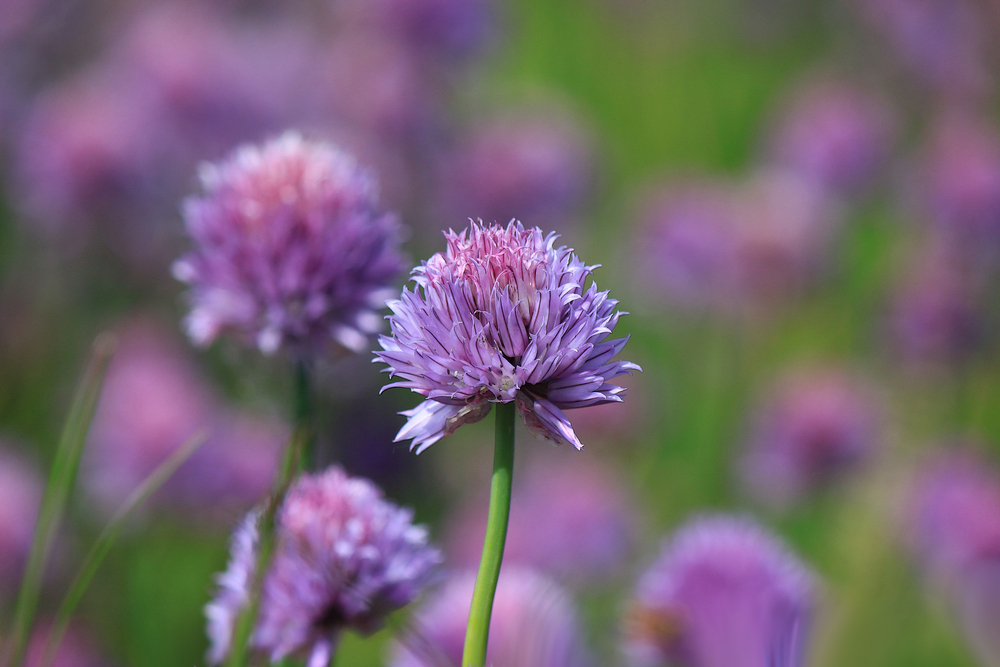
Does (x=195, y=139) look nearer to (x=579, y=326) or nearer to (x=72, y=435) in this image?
(x=72, y=435)

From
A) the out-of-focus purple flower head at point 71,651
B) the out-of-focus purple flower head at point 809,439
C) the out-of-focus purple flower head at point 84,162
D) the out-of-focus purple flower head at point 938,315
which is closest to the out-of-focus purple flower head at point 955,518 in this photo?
the out-of-focus purple flower head at point 809,439

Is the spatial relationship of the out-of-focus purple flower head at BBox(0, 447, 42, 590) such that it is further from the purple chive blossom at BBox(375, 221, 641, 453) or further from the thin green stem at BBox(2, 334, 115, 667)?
the purple chive blossom at BBox(375, 221, 641, 453)

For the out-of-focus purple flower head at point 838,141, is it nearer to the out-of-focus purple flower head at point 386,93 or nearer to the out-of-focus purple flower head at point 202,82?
the out-of-focus purple flower head at point 386,93

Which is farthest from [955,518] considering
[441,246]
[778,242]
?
[441,246]

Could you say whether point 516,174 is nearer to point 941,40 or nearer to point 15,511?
point 15,511

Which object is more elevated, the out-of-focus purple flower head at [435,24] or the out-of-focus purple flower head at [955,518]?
the out-of-focus purple flower head at [435,24]

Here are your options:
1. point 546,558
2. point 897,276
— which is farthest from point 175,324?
point 897,276

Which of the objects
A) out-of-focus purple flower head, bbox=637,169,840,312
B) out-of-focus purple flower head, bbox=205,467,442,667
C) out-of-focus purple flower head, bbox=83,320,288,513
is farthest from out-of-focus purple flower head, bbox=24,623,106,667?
out-of-focus purple flower head, bbox=637,169,840,312
